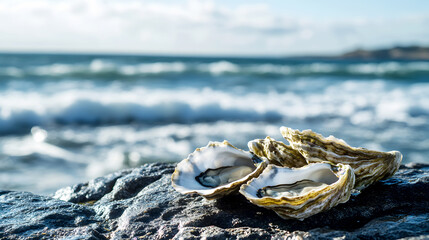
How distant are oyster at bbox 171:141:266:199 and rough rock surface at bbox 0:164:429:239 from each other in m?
0.09

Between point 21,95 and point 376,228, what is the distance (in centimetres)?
1395

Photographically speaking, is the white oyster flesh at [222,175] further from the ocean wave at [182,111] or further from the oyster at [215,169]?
the ocean wave at [182,111]

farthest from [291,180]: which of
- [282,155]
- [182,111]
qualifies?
[182,111]

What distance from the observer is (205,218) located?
1.64 meters

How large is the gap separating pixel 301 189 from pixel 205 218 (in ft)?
1.41

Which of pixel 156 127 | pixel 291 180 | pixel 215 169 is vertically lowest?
pixel 291 180

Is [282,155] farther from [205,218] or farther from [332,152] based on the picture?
[205,218]

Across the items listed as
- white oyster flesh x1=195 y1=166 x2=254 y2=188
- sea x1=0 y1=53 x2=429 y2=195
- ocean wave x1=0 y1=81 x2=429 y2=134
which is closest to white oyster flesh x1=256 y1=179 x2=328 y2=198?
white oyster flesh x1=195 y1=166 x2=254 y2=188

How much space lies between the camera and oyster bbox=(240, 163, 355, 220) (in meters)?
1.43

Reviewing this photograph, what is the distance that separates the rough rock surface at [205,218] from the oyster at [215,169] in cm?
9

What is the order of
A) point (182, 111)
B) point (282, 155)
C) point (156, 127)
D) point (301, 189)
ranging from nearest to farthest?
point (301, 189), point (282, 155), point (156, 127), point (182, 111)

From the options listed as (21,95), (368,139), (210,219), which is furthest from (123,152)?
(21,95)

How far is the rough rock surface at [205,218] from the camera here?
148 cm

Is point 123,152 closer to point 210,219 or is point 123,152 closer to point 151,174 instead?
point 151,174
